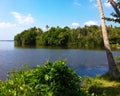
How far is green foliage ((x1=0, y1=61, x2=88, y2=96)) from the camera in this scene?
4785 mm

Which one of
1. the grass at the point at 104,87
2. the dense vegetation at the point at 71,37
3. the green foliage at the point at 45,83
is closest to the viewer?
the green foliage at the point at 45,83

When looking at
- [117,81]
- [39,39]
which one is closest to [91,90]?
[117,81]

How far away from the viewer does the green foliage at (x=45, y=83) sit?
15.7 feet

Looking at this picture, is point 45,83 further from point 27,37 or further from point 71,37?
point 27,37

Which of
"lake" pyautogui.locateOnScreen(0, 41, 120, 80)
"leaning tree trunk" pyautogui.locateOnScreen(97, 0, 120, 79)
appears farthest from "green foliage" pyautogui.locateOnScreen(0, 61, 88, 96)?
"lake" pyautogui.locateOnScreen(0, 41, 120, 80)

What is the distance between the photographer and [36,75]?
5020 mm

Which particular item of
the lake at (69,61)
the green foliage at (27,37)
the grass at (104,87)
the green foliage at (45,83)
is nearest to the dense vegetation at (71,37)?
the green foliage at (27,37)

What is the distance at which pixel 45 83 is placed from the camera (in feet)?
16.1

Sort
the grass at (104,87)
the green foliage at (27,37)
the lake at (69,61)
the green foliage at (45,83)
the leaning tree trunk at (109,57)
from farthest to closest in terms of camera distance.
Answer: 1. the green foliage at (27,37)
2. the lake at (69,61)
3. the leaning tree trunk at (109,57)
4. the grass at (104,87)
5. the green foliage at (45,83)

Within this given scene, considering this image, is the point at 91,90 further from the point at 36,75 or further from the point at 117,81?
the point at 36,75

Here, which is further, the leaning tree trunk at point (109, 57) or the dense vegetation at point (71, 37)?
the dense vegetation at point (71, 37)

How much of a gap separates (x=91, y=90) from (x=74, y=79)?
11.3 meters

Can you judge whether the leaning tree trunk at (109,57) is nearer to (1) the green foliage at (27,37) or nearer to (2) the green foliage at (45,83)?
(2) the green foliage at (45,83)

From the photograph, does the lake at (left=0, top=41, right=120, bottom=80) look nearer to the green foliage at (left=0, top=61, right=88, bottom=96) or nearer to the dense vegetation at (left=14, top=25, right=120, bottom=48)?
the green foliage at (left=0, top=61, right=88, bottom=96)
